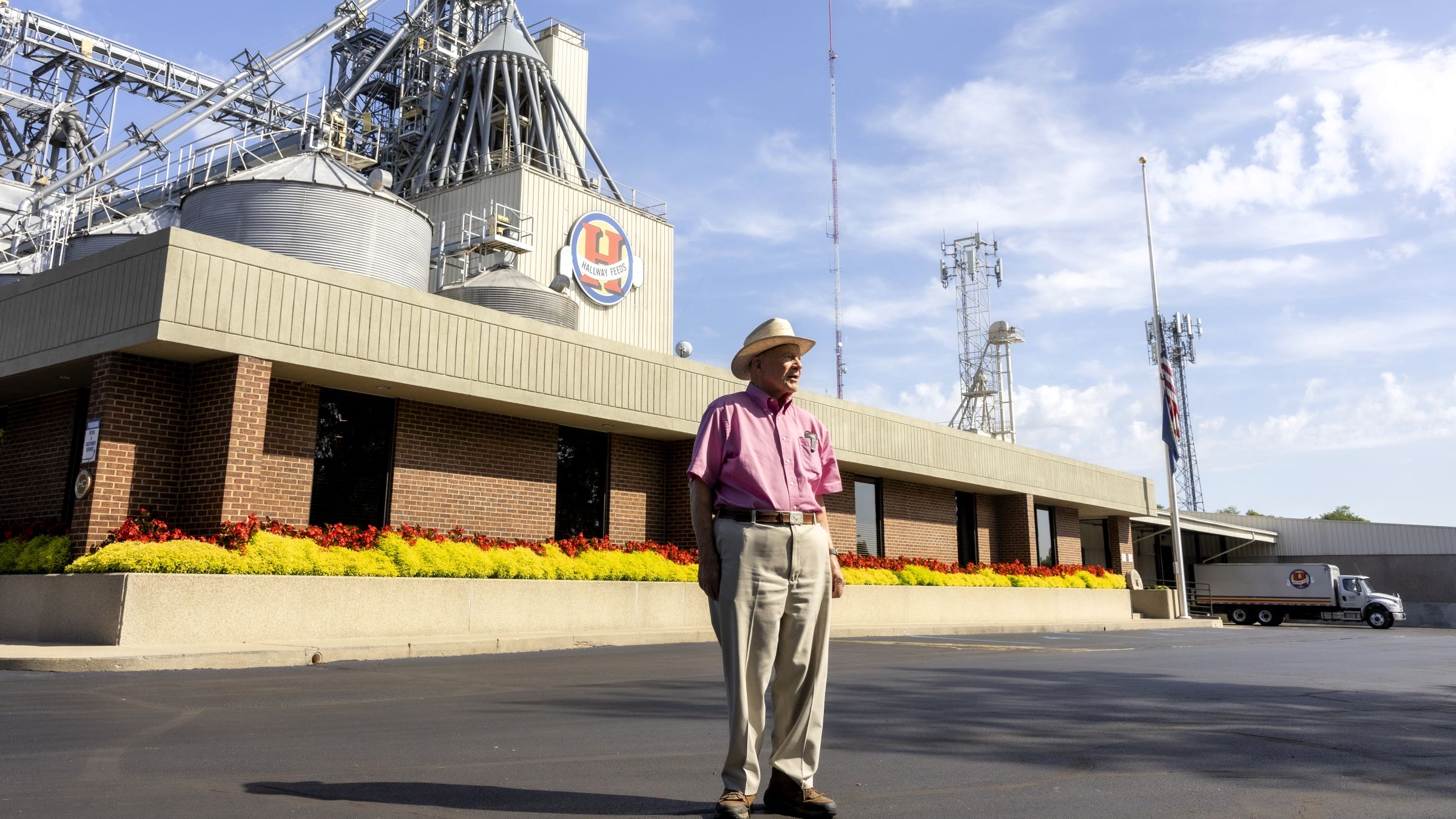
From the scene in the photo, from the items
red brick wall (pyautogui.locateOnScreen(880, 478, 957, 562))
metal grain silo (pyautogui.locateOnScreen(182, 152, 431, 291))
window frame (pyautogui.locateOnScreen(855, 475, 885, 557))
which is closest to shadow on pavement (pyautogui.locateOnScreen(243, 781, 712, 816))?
metal grain silo (pyautogui.locateOnScreen(182, 152, 431, 291))

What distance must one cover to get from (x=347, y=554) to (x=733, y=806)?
10.7 meters

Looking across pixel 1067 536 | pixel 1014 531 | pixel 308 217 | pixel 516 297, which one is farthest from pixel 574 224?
pixel 1067 536

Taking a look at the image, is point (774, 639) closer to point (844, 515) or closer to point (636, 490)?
point (636, 490)

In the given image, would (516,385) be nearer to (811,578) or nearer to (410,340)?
(410,340)

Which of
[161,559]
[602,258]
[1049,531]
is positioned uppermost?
[602,258]

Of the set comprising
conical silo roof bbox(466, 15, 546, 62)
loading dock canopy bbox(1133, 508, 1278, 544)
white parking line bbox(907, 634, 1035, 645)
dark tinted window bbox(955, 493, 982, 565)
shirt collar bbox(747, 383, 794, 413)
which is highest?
conical silo roof bbox(466, 15, 546, 62)

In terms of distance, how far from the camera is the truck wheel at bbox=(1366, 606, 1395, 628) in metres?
38.1

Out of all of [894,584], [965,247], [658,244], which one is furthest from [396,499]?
[965,247]

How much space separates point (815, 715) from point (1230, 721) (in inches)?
154

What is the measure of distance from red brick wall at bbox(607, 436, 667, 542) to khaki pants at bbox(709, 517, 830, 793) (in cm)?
1553

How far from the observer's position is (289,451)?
15.3 meters

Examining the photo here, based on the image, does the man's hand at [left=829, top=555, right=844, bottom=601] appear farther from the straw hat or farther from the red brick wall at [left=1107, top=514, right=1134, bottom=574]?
the red brick wall at [left=1107, top=514, right=1134, bottom=574]

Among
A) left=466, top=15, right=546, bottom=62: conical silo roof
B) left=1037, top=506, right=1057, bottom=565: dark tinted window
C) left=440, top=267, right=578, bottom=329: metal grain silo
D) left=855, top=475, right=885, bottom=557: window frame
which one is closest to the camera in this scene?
left=440, top=267, right=578, bottom=329: metal grain silo

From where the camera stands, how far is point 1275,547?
175 feet
